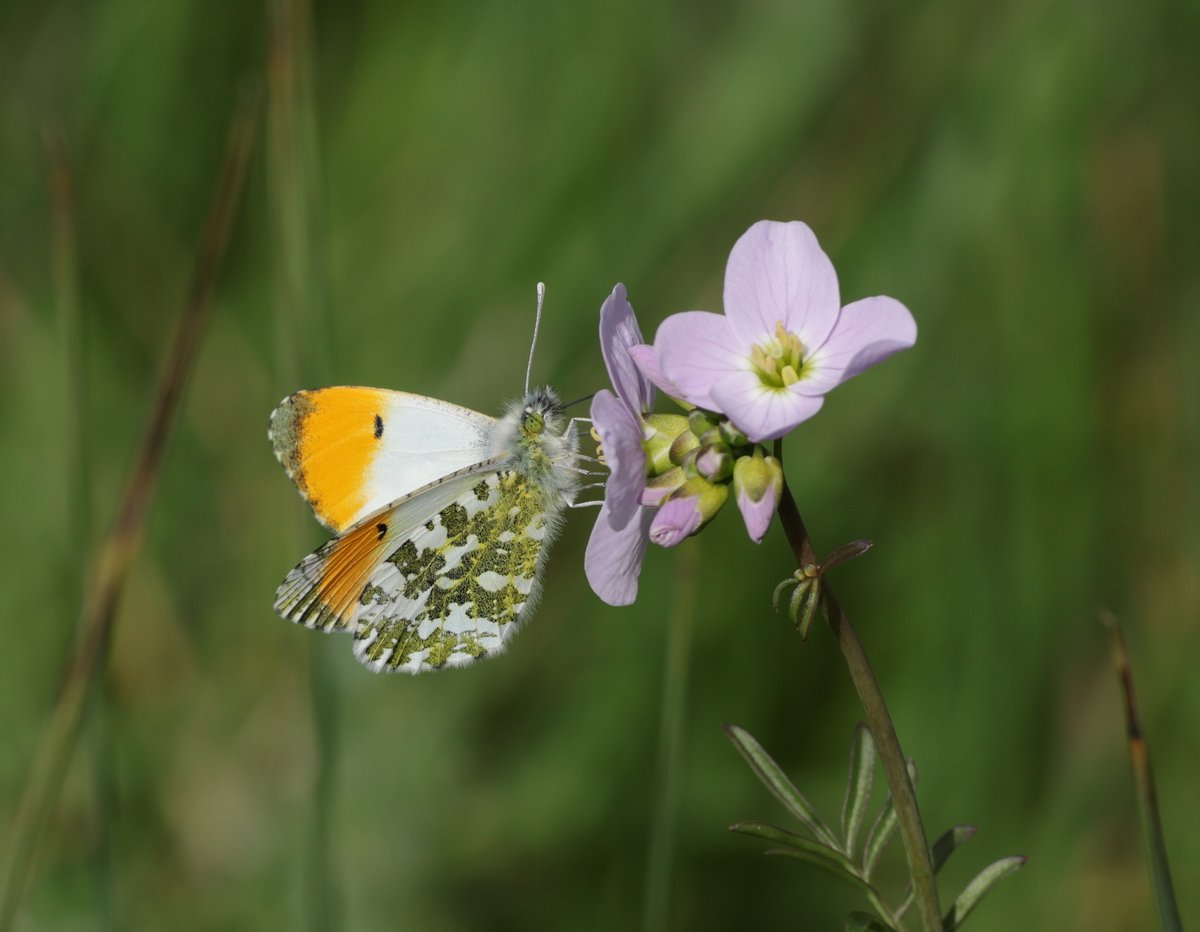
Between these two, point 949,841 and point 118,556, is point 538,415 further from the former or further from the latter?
point 949,841

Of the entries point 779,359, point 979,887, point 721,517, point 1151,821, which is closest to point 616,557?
point 779,359

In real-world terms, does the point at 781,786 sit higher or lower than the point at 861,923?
higher

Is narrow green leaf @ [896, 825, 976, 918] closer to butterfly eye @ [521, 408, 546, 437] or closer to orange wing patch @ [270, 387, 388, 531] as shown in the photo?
butterfly eye @ [521, 408, 546, 437]

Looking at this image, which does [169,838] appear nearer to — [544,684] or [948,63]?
[544,684]

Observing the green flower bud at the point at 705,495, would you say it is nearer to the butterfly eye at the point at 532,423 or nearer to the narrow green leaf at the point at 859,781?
the narrow green leaf at the point at 859,781

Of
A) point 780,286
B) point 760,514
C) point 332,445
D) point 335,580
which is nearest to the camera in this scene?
point 760,514

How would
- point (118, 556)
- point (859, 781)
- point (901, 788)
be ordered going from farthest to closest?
point (118, 556)
point (859, 781)
point (901, 788)

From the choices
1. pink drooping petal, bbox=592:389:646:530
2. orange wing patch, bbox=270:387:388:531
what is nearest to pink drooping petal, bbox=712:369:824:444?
pink drooping petal, bbox=592:389:646:530
